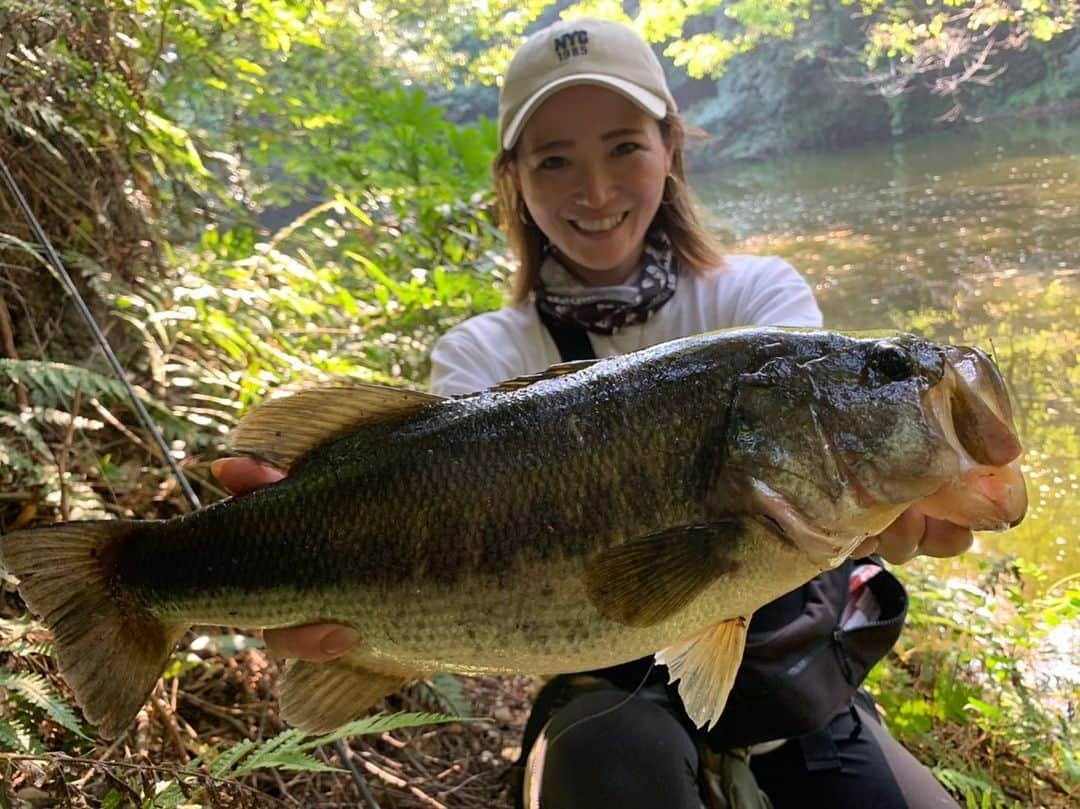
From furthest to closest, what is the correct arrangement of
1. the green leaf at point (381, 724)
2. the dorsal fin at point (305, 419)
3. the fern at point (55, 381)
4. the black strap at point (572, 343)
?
the black strap at point (572, 343) → the fern at point (55, 381) → the green leaf at point (381, 724) → the dorsal fin at point (305, 419)

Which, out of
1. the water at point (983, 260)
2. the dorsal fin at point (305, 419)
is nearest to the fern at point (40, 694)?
the dorsal fin at point (305, 419)

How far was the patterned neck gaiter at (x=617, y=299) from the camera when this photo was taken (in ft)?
8.14

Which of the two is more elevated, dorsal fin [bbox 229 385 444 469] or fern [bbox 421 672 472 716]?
dorsal fin [bbox 229 385 444 469]

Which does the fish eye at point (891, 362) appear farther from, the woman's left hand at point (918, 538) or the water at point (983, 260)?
the water at point (983, 260)

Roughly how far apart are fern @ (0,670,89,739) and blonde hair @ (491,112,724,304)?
1.82m

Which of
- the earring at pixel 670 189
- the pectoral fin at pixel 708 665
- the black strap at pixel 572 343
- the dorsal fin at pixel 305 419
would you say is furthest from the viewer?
the earring at pixel 670 189

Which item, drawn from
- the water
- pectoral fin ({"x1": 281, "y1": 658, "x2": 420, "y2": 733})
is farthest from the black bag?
the water

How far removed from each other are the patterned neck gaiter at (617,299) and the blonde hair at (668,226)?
0.35 feet

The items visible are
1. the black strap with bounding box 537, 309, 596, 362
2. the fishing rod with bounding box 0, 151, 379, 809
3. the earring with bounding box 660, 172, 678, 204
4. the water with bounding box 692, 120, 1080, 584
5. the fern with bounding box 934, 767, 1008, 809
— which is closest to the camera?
the fishing rod with bounding box 0, 151, 379, 809

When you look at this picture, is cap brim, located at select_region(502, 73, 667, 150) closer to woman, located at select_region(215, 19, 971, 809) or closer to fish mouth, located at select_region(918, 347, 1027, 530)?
woman, located at select_region(215, 19, 971, 809)

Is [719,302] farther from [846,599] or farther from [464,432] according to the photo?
[464,432]

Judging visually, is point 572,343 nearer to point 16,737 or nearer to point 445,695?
point 445,695

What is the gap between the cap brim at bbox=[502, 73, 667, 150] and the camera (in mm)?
2332

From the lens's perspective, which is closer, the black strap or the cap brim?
the cap brim
